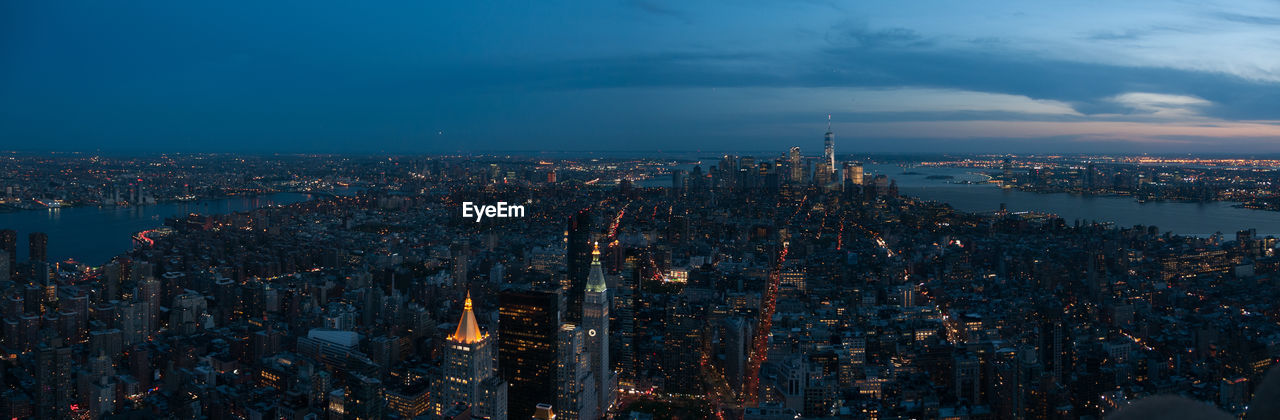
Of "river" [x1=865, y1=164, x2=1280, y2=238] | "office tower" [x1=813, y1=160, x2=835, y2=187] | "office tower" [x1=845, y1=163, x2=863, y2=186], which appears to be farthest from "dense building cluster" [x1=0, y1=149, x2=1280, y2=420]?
"office tower" [x1=813, y1=160, x2=835, y2=187]

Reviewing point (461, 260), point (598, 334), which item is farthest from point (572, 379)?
point (461, 260)

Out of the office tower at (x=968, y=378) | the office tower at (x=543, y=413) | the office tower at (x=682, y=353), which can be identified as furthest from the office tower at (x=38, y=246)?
the office tower at (x=968, y=378)

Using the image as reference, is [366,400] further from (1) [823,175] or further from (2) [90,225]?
(1) [823,175]

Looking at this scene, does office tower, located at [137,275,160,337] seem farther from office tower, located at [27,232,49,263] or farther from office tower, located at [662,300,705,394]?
office tower, located at [662,300,705,394]

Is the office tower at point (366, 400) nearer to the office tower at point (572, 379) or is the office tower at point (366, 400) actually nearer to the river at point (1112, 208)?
the office tower at point (572, 379)

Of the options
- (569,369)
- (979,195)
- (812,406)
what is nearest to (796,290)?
(812,406)
